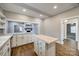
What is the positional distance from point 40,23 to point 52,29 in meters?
0.29

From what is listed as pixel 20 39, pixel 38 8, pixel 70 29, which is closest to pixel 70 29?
pixel 70 29

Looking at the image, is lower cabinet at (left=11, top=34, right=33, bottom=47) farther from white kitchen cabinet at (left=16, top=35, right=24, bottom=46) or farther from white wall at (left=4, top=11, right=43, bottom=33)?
white wall at (left=4, top=11, right=43, bottom=33)

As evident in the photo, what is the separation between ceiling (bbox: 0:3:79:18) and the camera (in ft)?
3.06

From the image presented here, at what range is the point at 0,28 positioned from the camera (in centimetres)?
120

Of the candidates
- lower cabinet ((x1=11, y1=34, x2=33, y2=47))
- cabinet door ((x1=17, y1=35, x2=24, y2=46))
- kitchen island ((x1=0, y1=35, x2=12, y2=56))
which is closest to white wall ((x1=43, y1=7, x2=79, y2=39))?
lower cabinet ((x1=11, y1=34, x2=33, y2=47))

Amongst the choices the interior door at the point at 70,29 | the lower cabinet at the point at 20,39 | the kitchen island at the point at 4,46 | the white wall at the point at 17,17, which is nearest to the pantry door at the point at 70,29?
the interior door at the point at 70,29

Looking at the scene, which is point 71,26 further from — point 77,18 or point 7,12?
point 7,12

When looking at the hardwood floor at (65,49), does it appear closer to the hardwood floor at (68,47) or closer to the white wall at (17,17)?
the hardwood floor at (68,47)

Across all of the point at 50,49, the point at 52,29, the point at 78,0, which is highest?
the point at 78,0

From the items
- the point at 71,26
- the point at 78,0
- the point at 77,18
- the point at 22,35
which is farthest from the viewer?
the point at 22,35

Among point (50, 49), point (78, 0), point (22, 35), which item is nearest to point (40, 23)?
point (22, 35)

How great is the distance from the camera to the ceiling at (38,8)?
933 mm

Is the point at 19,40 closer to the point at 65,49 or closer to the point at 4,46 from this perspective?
the point at 4,46

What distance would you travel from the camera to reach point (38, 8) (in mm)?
1036
